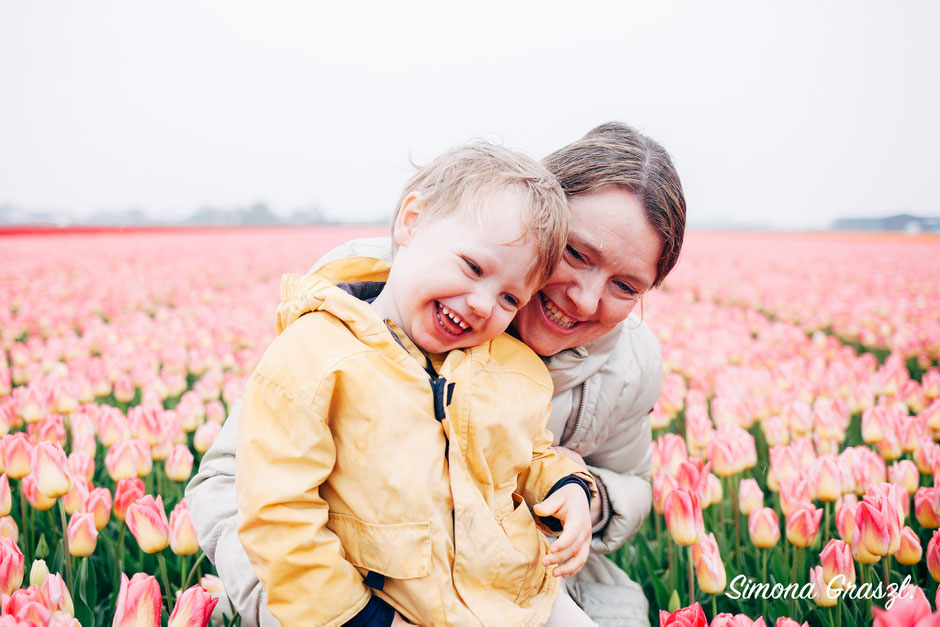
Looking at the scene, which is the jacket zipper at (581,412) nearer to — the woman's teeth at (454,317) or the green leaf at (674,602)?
the green leaf at (674,602)

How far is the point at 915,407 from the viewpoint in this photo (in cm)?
288

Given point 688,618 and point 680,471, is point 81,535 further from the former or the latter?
point 680,471

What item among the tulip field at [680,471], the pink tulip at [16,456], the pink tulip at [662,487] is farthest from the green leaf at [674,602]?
the pink tulip at [16,456]

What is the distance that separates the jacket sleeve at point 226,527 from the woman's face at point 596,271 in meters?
0.82

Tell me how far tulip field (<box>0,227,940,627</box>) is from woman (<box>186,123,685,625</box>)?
0.13 meters

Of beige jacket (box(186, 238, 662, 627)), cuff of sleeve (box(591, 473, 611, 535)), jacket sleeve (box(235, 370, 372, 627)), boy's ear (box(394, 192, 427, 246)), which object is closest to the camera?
jacket sleeve (box(235, 370, 372, 627))

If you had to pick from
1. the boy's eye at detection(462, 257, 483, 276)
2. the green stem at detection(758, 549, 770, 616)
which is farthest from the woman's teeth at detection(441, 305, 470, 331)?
the green stem at detection(758, 549, 770, 616)

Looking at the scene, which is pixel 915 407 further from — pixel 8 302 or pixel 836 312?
pixel 8 302

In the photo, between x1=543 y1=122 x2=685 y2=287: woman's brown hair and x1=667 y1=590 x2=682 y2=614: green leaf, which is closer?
x1=543 y1=122 x2=685 y2=287: woman's brown hair

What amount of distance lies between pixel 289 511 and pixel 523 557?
54 cm

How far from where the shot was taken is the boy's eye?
136cm

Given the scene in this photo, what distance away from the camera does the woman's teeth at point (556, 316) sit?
166cm

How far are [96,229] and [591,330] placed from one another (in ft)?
62.1

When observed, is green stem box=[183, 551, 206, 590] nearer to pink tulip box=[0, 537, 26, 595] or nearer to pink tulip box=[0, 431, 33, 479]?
pink tulip box=[0, 537, 26, 595]
